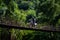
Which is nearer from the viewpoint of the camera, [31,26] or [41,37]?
[31,26]

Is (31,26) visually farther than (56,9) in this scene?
No

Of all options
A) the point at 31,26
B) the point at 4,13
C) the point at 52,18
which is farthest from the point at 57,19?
the point at 31,26

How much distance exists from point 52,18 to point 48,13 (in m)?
0.25

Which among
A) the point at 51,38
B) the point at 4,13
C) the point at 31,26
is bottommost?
the point at 51,38

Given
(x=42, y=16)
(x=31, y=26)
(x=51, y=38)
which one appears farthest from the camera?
(x=42, y=16)

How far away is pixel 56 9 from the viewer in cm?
645

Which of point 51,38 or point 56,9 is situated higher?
point 56,9

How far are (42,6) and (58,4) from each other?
55 centimetres

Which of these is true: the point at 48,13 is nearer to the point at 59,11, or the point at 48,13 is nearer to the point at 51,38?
the point at 59,11

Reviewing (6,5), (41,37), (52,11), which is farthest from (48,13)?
(6,5)

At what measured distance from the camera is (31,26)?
372 centimetres

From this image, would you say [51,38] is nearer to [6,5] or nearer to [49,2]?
[49,2]

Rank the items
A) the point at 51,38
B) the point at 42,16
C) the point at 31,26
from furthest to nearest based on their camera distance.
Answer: the point at 42,16 → the point at 51,38 → the point at 31,26

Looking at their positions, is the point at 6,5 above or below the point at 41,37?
above
